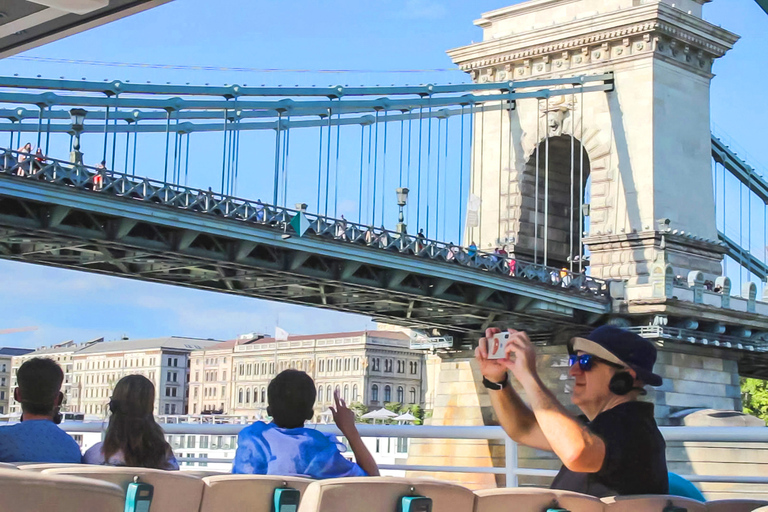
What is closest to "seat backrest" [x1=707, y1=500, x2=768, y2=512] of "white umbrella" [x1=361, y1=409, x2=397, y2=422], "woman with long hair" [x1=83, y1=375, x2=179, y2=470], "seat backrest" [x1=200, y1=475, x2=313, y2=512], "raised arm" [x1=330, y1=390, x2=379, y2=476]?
"seat backrest" [x1=200, y1=475, x2=313, y2=512]

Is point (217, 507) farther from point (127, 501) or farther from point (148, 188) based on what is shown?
point (148, 188)

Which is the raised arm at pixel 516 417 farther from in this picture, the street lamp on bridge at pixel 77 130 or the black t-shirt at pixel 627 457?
the street lamp on bridge at pixel 77 130

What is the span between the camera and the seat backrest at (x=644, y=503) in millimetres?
3479

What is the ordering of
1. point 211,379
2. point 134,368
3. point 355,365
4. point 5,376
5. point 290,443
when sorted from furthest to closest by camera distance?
point 5,376 → point 134,368 → point 211,379 → point 355,365 → point 290,443

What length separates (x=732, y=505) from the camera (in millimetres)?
3641

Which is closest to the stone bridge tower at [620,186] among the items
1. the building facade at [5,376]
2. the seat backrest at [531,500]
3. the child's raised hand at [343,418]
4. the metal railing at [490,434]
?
the metal railing at [490,434]

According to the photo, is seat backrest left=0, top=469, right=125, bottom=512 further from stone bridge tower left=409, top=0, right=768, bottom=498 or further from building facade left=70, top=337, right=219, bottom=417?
building facade left=70, top=337, right=219, bottom=417

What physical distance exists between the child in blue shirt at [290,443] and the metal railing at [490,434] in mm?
933

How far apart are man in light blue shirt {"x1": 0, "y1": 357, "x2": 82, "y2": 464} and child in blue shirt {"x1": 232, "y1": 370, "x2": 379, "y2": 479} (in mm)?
616

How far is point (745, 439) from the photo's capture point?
214 inches

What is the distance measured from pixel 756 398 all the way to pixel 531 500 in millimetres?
60557

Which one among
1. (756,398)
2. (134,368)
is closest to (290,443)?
(756,398)

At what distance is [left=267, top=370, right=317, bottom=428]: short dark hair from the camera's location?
4.56 m

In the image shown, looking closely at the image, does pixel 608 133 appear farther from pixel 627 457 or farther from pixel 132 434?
pixel 627 457
